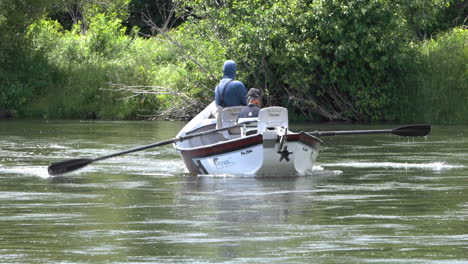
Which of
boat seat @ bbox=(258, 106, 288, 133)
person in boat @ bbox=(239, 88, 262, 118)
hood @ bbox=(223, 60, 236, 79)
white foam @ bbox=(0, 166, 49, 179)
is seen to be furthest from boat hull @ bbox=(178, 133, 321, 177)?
white foam @ bbox=(0, 166, 49, 179)

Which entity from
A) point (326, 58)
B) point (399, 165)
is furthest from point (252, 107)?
point (326, 58)

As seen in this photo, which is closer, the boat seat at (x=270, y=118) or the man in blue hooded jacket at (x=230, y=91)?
the boat seat at (x=270, y=118)

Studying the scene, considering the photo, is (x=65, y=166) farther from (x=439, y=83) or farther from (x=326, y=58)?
(x=439, y=83)

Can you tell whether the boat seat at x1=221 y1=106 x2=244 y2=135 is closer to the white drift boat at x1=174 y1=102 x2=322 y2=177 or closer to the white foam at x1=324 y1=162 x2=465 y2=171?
the white drift boat at x1=174 y1=102 x2=322 y2=177

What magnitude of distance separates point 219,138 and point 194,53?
19619 millimetres

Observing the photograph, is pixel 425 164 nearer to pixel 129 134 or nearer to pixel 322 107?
pixel 129 134

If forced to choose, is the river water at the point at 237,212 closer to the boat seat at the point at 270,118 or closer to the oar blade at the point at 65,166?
the oar blade at the point at 65,166

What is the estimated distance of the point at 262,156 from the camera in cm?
1789

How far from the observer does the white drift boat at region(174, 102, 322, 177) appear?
17578mm

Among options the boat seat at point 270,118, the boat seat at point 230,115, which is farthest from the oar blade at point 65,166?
the boat seat at point 270,118

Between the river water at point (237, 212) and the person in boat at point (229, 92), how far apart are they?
1.47 metres

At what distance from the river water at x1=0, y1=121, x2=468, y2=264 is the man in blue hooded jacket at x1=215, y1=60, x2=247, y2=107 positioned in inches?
59.6

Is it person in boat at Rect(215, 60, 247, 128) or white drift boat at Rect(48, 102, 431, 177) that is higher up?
person in boat at Rect(215, 60, 247, 128)

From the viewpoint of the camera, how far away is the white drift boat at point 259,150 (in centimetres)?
1758
